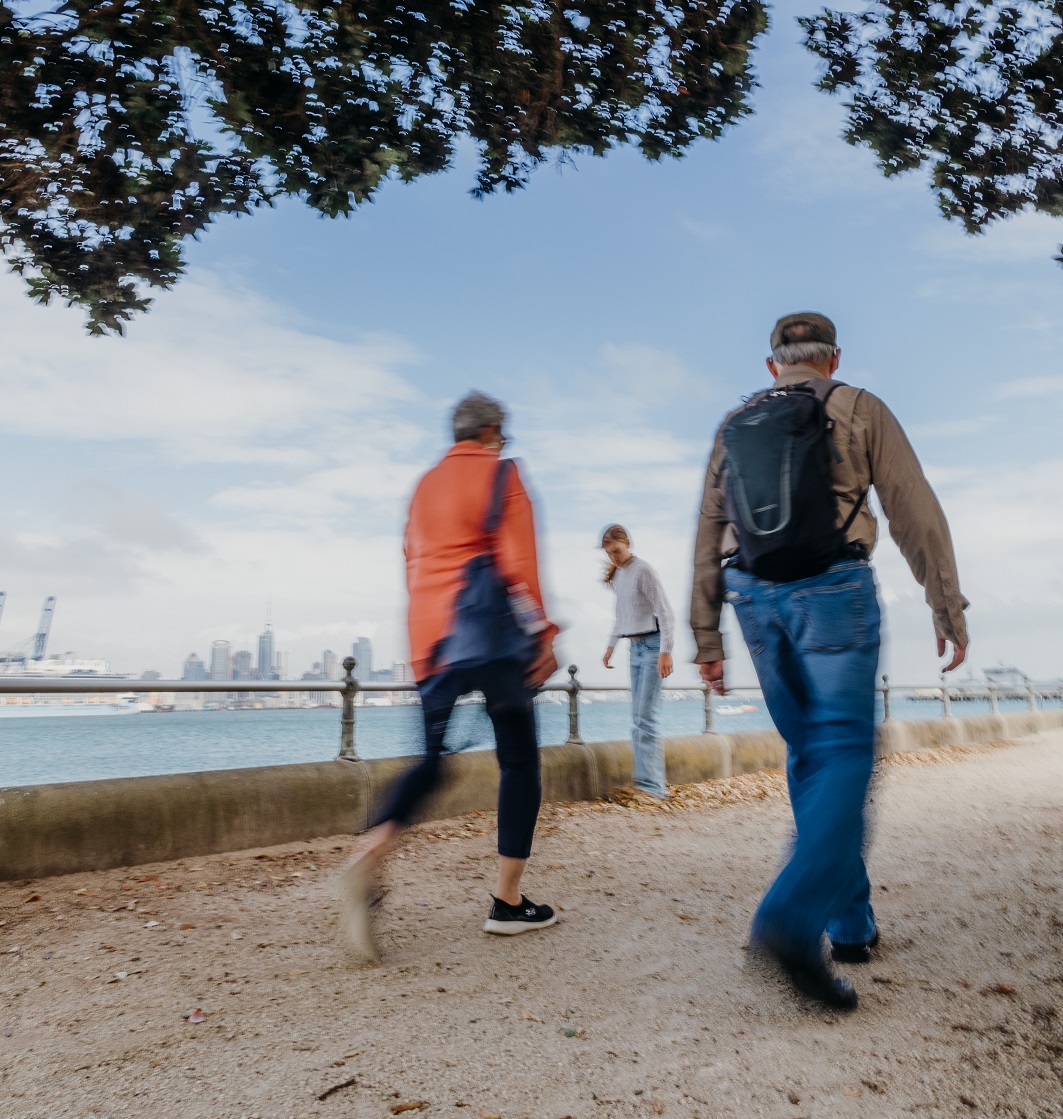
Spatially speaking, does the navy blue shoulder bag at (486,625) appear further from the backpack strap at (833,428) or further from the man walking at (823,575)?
the backpack strap at (833,428)

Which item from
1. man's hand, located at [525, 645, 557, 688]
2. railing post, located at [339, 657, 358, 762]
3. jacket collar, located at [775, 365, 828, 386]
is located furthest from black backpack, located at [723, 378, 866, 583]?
railing post, located at [339, 657, 358, 762]

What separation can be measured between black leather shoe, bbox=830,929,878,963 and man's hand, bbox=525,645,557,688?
1249 millimetres

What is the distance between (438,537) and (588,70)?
13.6ft

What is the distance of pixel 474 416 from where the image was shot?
3.15m

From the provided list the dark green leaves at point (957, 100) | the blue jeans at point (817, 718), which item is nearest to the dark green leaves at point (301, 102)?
the dark green leaves at point (957, 100)

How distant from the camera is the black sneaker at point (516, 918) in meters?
3.23

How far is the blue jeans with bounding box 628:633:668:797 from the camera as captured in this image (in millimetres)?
6527

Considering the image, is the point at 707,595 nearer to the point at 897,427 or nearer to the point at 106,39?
the point at 897,427

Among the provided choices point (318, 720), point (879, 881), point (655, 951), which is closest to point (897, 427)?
point (655, 951)

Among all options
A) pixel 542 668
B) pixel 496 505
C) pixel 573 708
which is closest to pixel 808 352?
pixel 496 505

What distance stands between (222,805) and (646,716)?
3.12 m

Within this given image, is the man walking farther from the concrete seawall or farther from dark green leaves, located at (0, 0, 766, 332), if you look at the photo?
dark green leaves, located at (0, 0, 766, 332)

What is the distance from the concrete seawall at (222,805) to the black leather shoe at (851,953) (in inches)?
28.9

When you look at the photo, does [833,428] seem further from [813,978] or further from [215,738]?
[215,738]
